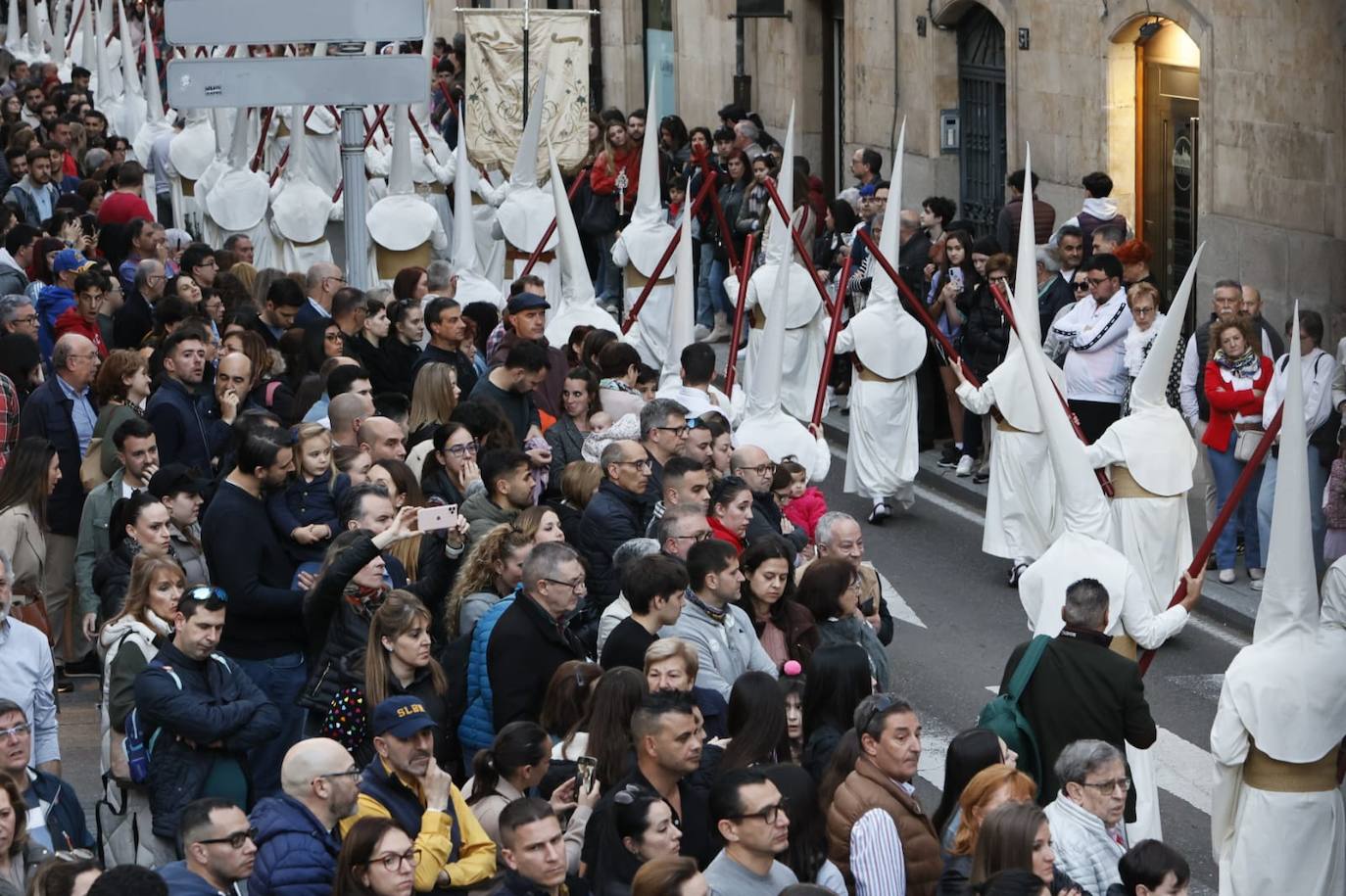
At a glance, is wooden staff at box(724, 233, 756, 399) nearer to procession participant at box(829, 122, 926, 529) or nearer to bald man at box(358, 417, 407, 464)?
procession participant at box(829, 122, 926, 529)

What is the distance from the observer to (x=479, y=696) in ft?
26.1

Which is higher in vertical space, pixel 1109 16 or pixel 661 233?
pixel 1109 16

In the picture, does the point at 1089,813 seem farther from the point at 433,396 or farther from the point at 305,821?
the point at 433,396

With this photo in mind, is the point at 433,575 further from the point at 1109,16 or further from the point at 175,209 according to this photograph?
the point at 175,209

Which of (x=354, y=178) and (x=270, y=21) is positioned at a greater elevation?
(x=270, y=21)

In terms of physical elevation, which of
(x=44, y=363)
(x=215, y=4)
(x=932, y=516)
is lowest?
(x=932, y=516)

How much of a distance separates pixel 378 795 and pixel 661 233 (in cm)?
1134

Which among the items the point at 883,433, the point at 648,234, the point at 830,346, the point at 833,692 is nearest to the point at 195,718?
the point at 833,692

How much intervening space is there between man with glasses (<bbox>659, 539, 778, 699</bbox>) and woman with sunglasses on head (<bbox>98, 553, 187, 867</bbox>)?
5.68 ft

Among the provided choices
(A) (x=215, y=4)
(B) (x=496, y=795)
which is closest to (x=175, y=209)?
(A) (x=215, y=4)

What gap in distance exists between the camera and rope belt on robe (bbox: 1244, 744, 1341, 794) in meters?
8.44

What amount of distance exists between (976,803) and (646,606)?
1492 millimetres

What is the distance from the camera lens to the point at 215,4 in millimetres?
11180

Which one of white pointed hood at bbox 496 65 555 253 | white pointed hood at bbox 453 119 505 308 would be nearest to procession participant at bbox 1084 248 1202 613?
white pointed hood at bbox 453 119 505 308
